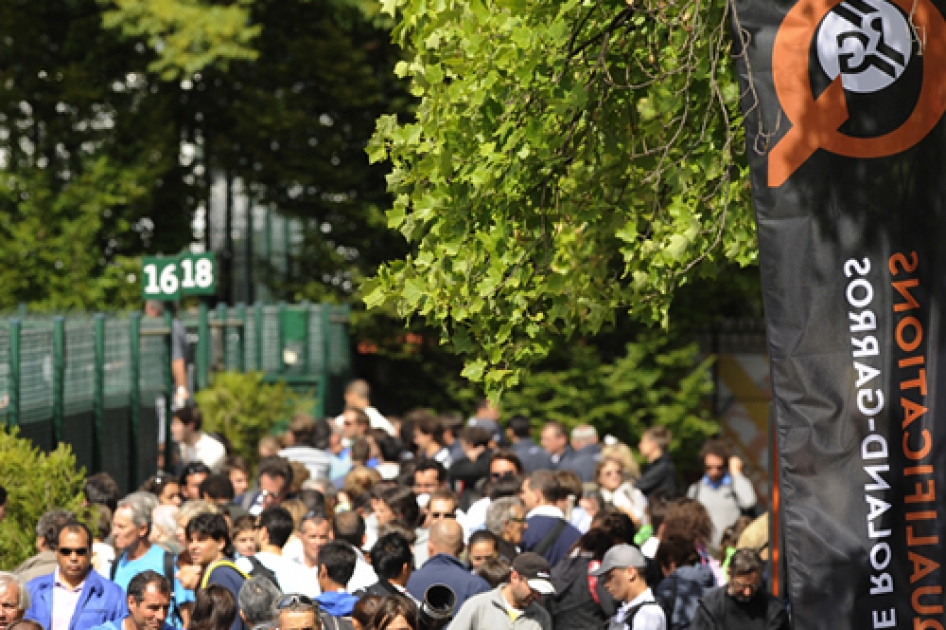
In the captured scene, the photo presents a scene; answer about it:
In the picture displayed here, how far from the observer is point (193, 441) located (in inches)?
600

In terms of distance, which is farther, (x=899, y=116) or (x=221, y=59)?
(x=221, y=59)

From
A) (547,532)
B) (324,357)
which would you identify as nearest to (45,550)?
(547,532)

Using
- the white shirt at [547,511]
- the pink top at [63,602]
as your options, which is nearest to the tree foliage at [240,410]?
the white shirt at [547,511]

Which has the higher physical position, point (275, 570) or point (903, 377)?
point (903, 377)

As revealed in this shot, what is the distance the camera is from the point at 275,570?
9227mm

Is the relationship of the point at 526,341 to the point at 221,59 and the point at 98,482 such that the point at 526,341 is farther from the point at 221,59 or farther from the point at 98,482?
the point at 221,59

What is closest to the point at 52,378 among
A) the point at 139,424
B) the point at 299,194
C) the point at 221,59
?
the point at 139,424

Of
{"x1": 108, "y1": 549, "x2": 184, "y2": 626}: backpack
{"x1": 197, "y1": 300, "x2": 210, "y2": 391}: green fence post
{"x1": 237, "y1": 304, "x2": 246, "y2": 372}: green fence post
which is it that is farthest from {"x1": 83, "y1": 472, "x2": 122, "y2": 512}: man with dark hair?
{"x1": 237, "y1": 304, "x2": 246, "y2": 372}: green fence post

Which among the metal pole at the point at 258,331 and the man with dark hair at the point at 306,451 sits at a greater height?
the metal pole at the point at 258,331

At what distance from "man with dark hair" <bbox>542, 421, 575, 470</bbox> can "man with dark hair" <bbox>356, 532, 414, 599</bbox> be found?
6.20 metres

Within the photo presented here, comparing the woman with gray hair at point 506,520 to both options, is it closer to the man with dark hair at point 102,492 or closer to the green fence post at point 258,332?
the man with dark hair at point 102,492

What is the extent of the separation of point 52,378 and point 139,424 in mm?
2486

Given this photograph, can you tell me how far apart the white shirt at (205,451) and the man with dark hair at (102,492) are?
3.58m

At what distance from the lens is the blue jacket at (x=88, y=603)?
27.6ft
